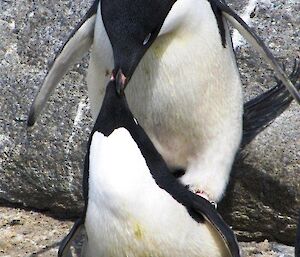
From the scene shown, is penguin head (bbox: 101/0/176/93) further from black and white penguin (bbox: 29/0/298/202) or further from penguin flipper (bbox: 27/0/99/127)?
penguin flipper (bbox: 27/0/99/127)

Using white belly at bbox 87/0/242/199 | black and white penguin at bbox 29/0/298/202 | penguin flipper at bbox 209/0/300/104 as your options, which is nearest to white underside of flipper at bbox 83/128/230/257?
black and white penguin at bbox 29/0/298/202

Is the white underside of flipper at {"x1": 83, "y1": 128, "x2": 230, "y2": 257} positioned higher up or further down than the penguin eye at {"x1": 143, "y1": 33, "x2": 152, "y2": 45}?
further down

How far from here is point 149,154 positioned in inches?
100

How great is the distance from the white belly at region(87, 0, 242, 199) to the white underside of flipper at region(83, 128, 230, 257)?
33 cm

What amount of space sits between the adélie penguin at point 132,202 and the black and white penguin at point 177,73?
0.54 ft

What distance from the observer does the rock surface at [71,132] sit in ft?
10.5

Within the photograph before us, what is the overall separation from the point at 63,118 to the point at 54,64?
471mm

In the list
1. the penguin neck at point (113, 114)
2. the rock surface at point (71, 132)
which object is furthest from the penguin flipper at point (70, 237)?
the rock surface at point (71, 132)

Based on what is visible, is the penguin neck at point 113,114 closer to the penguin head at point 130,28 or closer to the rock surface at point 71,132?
the penguin head at point 130,28

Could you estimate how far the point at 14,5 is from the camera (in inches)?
144

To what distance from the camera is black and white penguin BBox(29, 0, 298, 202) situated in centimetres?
264

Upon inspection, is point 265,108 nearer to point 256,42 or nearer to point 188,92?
point 256,42

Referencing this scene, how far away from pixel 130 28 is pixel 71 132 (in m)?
0.87

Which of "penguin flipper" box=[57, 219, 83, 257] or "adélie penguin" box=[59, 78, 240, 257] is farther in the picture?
"penguin flipper" box=[57, 219, 83, 257]
